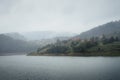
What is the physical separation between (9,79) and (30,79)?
1045cm

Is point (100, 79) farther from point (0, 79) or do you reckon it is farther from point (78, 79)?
point (0, 79)

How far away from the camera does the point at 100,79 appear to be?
6831cm

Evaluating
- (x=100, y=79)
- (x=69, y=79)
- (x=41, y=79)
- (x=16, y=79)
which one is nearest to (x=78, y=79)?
(x=69, y=79)

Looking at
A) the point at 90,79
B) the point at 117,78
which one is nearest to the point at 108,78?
the point at 117,78

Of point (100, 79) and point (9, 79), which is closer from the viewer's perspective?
point (100, 79)

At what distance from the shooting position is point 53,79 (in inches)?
2842

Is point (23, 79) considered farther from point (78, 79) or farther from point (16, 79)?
point (78, 79)

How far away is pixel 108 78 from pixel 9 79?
46.3 m

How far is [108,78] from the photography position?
69.8m

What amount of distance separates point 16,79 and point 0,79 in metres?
8.84

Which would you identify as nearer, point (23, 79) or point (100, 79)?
point (100, 79)

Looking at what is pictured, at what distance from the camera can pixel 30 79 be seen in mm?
73250

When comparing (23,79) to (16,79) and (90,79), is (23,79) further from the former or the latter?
(90,79)

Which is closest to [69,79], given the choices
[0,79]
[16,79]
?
[16,79]
